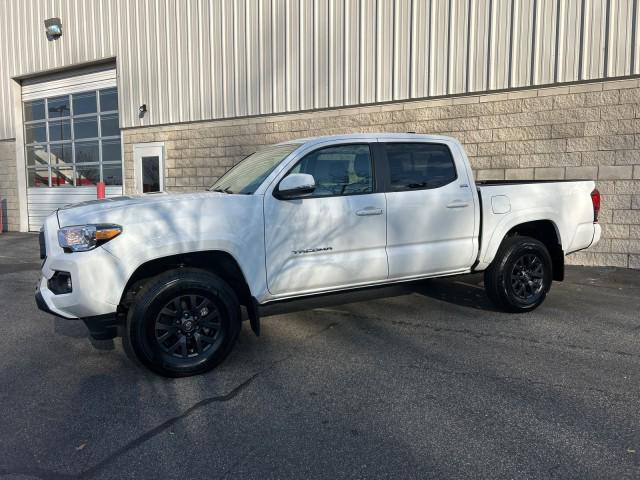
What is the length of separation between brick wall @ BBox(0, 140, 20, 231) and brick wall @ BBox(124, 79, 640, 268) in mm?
10434

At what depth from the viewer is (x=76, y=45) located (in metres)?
13.3

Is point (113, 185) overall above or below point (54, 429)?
above

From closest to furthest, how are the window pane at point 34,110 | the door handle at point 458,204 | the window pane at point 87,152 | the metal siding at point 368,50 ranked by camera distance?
the door handle at point 458,204 < the metal siding at point 368,50 < the window pane at point 87,152 < the window pane at point 34,110

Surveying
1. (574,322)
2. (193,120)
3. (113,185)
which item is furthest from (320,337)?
(113,185)

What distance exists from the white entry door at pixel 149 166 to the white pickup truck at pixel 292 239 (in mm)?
8010

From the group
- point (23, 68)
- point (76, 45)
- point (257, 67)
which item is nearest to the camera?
point (257, 67)

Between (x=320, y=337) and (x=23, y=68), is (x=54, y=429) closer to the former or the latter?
(x=320, y=337)

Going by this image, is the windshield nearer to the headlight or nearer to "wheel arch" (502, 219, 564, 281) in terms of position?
the headlight

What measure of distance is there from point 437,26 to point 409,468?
8020 millimetres

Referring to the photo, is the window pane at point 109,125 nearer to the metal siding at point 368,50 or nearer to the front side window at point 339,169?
the metal siding at point 368,50

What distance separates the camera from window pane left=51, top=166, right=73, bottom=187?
1450cm

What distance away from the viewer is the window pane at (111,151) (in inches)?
530

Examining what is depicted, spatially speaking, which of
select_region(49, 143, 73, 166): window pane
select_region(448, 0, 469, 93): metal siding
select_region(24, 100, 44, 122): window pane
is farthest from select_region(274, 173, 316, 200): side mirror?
select_region(24, 100, 44, 122): window pane

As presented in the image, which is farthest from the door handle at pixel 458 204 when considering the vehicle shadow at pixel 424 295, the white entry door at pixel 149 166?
the white entry door at pixel 149 166
